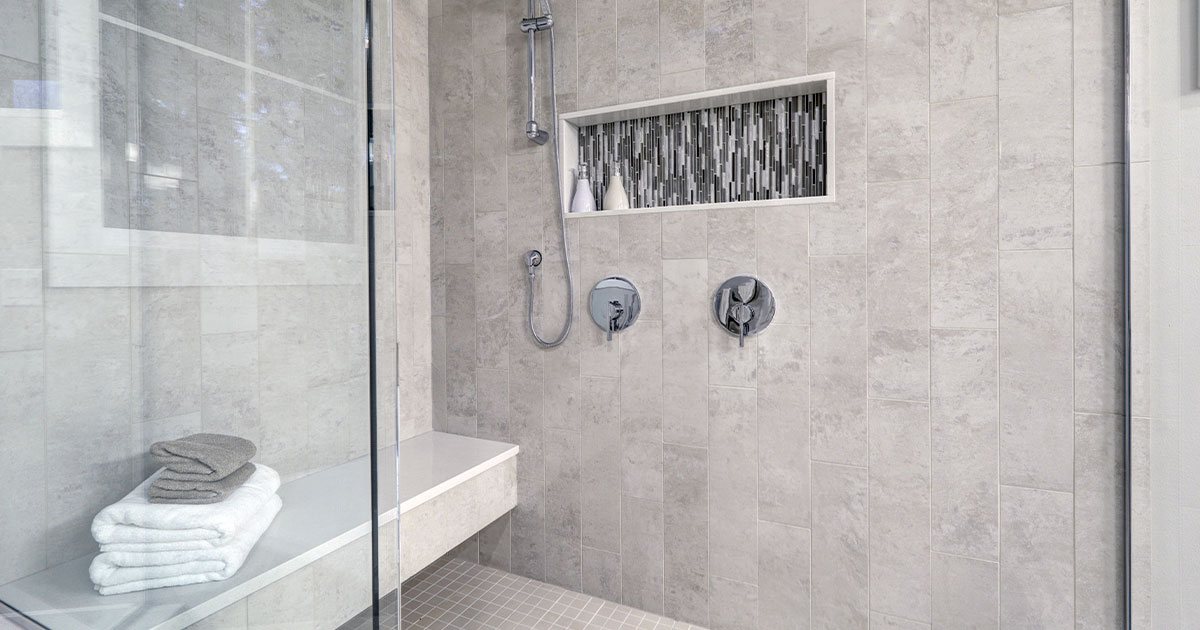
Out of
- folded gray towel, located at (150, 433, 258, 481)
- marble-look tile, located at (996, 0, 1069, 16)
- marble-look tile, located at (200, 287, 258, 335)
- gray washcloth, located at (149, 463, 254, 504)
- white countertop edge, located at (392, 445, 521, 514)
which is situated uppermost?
marble-look tile, located at (996, 0, 1069, 16)

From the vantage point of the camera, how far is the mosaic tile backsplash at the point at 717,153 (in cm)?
161

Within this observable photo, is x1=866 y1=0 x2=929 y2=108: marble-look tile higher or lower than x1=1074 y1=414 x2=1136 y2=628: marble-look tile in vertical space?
higher

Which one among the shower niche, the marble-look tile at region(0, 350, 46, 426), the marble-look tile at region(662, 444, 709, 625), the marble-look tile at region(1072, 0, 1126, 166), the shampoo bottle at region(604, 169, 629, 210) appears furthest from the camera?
the shampoo bottle at region(604, 169, 629, 210)

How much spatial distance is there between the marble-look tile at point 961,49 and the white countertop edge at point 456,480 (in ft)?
5.05

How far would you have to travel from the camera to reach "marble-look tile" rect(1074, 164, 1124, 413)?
125cm

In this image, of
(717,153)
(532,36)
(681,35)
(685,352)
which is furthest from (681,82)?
(685,352)

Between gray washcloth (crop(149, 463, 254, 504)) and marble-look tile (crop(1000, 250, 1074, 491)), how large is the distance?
159cm

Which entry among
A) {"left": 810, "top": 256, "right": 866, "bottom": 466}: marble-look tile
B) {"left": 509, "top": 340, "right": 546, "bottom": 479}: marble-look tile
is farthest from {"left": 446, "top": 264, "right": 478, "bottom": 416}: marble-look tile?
{"left": 810, "top": 256, "right": 866, "bottom": 466}: marble-look tile

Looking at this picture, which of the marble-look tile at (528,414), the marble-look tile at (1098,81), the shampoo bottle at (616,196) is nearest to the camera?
the marble-look tile at (1098,81)

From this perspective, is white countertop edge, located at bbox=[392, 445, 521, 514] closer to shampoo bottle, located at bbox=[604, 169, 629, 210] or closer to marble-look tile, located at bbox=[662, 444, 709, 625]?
marble-look tile, located at bbox=[662, 444, 709, 625]

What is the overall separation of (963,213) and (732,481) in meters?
0.95

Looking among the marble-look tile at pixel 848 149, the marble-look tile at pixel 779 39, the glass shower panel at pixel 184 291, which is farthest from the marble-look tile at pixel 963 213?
the glass shower panel at pixel 184 291

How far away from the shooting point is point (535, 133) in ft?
5.92

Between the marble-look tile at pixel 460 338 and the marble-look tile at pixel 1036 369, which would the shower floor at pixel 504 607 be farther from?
the marble-look tile at pixel 1036 369
